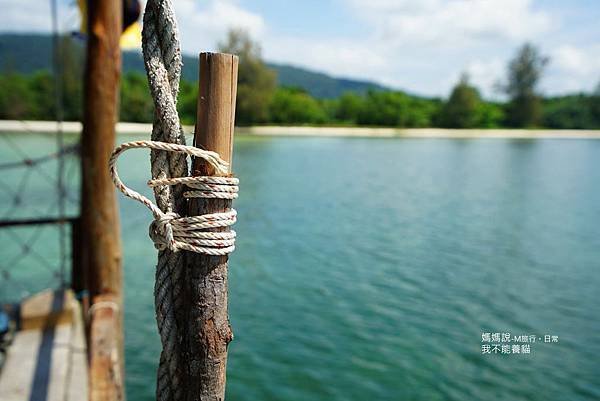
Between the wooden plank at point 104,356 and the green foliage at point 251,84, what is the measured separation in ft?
171

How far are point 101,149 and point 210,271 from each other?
3.08 m

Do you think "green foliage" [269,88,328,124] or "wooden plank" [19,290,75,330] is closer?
"wooden plank" [19,290,75,330]

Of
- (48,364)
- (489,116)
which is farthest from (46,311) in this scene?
(489,116)

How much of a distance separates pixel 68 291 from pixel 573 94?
91373 millimetres

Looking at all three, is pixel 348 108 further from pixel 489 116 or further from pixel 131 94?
pixel 131 94

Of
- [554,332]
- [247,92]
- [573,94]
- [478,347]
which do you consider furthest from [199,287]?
[573,94]

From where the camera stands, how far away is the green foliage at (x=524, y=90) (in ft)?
230

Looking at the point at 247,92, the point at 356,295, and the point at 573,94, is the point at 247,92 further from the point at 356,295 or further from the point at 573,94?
the point at 573,94

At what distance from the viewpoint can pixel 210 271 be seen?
1306mm

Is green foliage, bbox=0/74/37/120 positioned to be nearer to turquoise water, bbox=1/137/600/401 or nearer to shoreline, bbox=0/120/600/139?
shoreline, bbox=0/120/600/139

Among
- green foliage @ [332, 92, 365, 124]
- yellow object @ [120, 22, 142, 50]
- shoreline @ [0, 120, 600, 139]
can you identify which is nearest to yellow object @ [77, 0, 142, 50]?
yellow object @ [120, 22, 142, 50]

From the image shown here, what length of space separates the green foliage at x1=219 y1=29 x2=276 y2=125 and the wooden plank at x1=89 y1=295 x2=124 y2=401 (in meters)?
52.2

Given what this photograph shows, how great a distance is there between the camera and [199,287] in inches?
51.4

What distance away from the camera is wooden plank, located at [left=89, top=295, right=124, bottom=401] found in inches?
116
